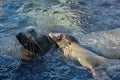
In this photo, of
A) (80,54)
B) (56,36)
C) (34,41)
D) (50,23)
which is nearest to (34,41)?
(34,41)

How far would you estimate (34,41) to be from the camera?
7.12 metres

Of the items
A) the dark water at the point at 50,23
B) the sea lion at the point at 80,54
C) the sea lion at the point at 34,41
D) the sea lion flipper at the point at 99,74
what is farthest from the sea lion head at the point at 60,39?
the sea lion flipper at the point at 99,74

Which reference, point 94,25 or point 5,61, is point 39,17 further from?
point 5,61

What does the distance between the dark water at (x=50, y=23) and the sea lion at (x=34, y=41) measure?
0.66 feet

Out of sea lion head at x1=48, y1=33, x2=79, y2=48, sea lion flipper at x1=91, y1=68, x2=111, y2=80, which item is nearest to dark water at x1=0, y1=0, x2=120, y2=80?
sea lion flipper at x1=91, y1=68, x2=111, y2=80

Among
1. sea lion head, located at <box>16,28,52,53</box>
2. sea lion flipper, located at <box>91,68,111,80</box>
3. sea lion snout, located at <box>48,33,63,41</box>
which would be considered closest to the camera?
sea lion flipper, located at <box>91,68,111,80</box>

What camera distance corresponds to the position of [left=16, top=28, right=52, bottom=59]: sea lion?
6.93 meters

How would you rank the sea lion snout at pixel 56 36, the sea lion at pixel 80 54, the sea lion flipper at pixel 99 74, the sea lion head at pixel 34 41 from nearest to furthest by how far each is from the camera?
1. the sea lion flipper at pixel 99 74
2. the sea lion at pixel 80 54
3. the sea lion head at pixel 34 41
4. the sea lion snout at pixel 56 36

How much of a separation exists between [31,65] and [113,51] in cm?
164

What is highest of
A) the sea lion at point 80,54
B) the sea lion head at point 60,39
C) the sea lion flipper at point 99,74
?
the sea lion head at point 60,39

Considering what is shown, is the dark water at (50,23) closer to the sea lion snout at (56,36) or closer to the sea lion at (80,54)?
the sea lion at (80,54)

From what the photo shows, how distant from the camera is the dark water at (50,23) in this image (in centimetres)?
693

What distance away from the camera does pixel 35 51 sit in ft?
23.8

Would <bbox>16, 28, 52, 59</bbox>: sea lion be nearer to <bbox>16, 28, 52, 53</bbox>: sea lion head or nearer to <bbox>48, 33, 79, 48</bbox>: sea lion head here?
<bbox>16, 28, 52, 53</bbox>: sea lion head
